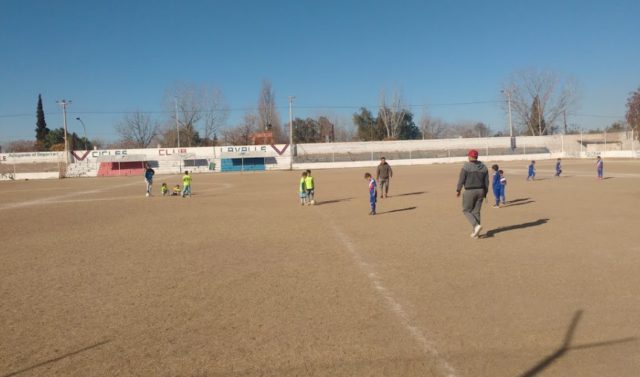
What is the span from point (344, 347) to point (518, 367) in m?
1.49

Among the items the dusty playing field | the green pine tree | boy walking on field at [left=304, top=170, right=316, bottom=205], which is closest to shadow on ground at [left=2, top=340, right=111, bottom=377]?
the dusty playing field

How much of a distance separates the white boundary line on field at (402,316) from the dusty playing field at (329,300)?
0.06 feet

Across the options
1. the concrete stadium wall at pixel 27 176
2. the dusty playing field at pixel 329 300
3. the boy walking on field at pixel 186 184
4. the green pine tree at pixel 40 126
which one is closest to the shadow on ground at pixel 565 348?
the dusty playing field at pixel 329 300

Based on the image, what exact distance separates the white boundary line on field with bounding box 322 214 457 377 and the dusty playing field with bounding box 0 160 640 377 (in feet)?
0.06

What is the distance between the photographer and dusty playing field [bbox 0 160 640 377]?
3.76 metres

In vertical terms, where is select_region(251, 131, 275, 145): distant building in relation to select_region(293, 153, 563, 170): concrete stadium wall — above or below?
above

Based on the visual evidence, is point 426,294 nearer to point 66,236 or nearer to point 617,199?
point 66,236

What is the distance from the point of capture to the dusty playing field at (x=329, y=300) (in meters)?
3.76

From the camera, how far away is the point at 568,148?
6488 cm

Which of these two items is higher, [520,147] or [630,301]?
[520,147]

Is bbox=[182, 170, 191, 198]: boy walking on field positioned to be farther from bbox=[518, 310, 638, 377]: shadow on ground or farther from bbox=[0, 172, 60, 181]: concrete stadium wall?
bbox=[0, 172, 60, 181]: concrete stadium wall

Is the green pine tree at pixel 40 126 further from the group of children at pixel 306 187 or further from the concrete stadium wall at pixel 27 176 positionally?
the group of children at pixel 306 187

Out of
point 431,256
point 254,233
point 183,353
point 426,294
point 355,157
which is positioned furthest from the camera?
point 355,157

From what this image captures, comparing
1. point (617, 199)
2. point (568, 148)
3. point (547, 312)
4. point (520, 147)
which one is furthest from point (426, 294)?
point (568, 148)
